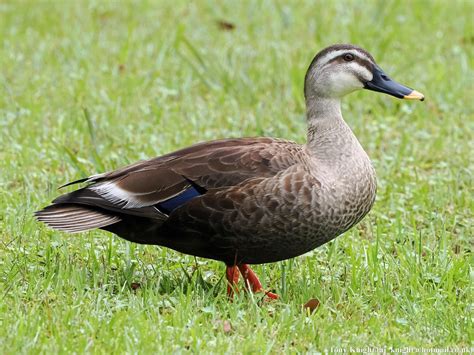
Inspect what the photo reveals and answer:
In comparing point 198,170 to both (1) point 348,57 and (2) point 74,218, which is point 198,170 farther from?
(1) point 348,57

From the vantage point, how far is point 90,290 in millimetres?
4930

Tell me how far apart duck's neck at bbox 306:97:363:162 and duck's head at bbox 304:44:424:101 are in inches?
2.1

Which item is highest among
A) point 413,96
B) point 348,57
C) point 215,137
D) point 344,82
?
point 348,57

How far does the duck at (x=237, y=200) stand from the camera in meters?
4.92

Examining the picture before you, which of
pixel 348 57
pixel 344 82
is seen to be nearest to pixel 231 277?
pixel 344 82

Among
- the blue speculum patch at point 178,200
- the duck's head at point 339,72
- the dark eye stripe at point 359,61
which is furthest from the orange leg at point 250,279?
the dark eye stripe at point 359,61

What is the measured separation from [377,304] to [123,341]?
135cm

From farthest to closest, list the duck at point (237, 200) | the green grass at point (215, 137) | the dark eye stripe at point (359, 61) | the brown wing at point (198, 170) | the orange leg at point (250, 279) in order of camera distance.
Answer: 1. the dark eye stripe at point (359, 61)
2. the orange leg at point (250, 279)
3. the brown wing at point (198, 170)
4. the duck at point (237, 200)
5. the green grass at point (215, 137)

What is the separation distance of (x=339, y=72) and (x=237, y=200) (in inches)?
40.6

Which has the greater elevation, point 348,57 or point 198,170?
point 348,57

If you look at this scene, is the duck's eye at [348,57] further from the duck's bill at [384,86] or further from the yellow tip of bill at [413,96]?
the yellow tip of bill at [413,96]

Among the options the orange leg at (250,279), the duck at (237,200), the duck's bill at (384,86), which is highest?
the duck's bill at (384,86)

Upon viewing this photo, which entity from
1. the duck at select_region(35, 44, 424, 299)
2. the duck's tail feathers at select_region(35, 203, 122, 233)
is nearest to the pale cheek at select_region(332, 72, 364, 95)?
the duck at select_region(35, 44, 424, 299)

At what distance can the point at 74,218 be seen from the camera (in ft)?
16.9
